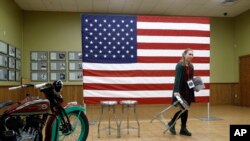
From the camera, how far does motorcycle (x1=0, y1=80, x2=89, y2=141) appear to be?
2725mm

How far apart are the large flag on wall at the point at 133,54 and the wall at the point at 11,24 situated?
114 inches

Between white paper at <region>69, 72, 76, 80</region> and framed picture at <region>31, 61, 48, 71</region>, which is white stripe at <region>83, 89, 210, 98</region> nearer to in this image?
white paper at <region>69, 72, 76, 80</region>

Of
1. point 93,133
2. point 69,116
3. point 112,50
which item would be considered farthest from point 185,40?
point 69,116

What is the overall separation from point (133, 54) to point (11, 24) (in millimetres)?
4402

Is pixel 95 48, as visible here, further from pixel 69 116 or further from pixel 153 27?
pixel 69 116

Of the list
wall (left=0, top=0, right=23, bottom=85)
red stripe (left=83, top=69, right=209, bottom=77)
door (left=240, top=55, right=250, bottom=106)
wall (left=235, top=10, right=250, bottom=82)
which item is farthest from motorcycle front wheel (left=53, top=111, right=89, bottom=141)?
wall (left=235, top=10, right=250, bottom=82)

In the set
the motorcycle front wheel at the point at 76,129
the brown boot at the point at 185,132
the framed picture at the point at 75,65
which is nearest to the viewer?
the motorcycle front wheel at the point at 76,129

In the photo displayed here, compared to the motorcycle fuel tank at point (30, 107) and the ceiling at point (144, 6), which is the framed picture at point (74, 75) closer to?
the ceiling at point (144, 6)

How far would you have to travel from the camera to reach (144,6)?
922cm

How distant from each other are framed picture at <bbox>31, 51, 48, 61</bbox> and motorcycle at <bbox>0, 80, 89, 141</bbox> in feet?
21.7

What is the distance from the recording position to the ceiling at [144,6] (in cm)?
870

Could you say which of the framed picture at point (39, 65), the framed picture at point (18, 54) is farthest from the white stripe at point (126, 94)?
the framed picture at point (39, 65)

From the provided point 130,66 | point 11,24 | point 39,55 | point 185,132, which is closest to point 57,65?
point 39,55

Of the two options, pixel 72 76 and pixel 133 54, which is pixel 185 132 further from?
pixel 72 76
